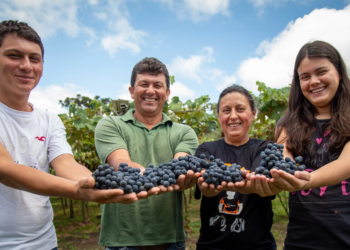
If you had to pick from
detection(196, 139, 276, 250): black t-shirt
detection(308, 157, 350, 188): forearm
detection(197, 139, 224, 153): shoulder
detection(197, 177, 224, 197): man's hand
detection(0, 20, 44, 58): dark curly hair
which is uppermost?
detection(0, 20, 44, 58): dark curly hair

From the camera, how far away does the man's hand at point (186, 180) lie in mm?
1999

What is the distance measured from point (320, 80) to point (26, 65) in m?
2.28

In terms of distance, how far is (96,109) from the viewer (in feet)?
19.8

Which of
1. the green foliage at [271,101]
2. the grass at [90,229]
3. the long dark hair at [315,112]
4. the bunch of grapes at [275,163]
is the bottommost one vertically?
the grass at [90,229]

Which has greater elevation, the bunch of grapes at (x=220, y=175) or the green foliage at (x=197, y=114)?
the green foliage at (x=197, y=114)

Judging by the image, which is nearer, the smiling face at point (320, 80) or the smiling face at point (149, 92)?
the smiling face at point (320, 80)

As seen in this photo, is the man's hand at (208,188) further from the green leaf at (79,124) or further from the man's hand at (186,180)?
the green leaf at (79,124)

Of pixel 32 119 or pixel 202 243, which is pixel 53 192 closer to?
pixel 32 119

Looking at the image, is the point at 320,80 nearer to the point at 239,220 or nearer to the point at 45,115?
the point at 239,220

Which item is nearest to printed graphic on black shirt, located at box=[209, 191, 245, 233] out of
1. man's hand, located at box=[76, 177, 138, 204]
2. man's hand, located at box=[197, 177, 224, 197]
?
man's hand, located at box=[197, 177, 224, 197]

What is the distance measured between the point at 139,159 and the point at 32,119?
2.98ft

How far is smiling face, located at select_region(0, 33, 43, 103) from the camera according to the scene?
6.31ft

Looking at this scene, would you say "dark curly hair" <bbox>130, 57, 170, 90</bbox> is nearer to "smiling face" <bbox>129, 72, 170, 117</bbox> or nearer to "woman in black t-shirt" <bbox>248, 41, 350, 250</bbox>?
"smiling face" <bbox>129, 72, 170, 117</bbox>

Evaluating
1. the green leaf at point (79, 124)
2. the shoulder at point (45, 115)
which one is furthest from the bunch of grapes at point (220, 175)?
the green leaf at point (79, 124)
